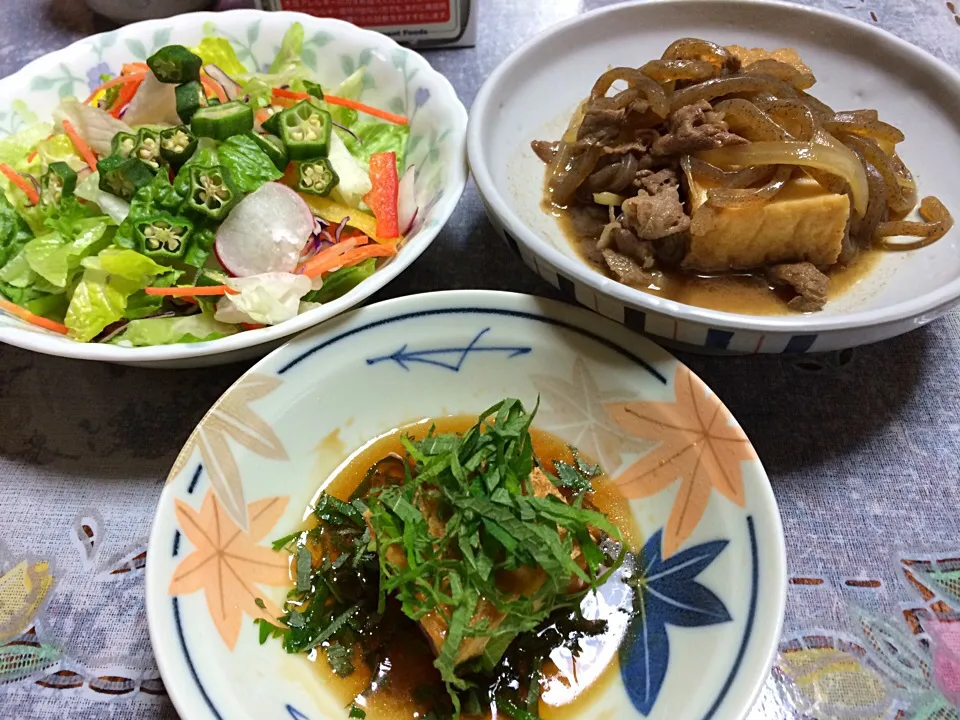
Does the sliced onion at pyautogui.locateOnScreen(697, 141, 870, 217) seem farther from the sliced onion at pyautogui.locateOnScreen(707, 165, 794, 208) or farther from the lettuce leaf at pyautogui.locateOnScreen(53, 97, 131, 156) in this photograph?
the lettuce leaf at pyautogui.locateOnScreen(53, 97, 131, 156)

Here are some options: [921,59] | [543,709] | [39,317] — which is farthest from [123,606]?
[921,59]

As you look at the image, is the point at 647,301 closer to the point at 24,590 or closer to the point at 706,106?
the point at 706,106

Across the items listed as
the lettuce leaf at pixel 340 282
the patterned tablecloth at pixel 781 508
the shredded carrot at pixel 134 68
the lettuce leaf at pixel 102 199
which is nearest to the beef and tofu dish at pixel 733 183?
the patterned tablecloth at pixel 781 508

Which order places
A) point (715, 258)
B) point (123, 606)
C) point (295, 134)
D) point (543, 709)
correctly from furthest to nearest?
point (295, 134)
point (715, 258)
point (123, 606)
point (543, 709)

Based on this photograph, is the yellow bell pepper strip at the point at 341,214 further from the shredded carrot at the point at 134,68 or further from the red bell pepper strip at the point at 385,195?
the shredded carrot at the point at 134,68

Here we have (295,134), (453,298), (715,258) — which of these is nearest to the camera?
(453,298)

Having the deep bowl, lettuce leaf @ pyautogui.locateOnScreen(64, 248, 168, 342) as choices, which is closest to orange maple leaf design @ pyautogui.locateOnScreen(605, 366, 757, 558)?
the deep bowl

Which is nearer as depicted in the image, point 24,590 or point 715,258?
point 24,590
